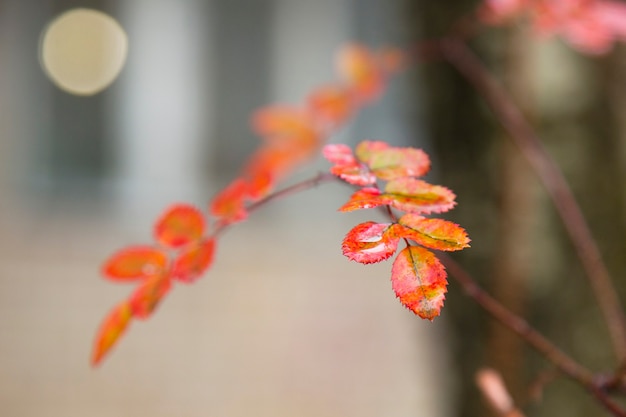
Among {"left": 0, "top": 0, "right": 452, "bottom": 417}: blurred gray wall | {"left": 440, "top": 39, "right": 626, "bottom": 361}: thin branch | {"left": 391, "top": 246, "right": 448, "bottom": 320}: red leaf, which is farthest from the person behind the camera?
{"left": 0, "top": 0, "right": 452, "bottom": 417}: blurred gray wall

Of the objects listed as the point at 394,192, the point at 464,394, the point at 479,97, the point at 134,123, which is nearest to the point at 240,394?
the point at 464,394

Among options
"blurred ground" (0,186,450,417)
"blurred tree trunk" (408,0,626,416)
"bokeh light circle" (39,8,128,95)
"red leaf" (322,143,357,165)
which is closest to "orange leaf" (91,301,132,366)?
"red leaf" (322,143,357,165)

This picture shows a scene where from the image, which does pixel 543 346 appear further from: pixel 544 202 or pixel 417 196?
pixel 544 202

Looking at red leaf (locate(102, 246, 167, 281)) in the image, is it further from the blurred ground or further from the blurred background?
the blurred ground

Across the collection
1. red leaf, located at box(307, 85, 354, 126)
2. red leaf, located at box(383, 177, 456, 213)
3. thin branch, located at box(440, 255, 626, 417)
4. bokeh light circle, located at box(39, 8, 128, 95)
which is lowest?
thin branch, located at box(440, 255, 626, 417)

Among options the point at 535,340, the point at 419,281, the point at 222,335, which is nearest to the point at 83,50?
the point at 222,335
